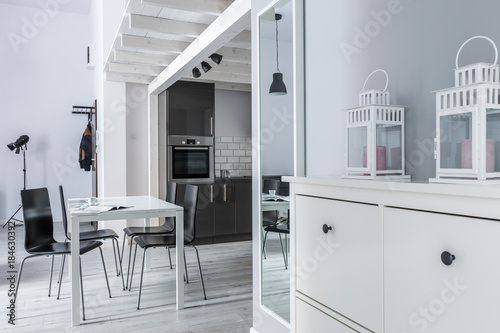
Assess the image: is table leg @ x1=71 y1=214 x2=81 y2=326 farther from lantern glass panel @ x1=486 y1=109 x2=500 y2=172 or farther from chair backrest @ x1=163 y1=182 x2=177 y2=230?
lantern glass panel @ x1=486 y1=109 x2=500 y2=172

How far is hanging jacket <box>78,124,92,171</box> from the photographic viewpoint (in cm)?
749

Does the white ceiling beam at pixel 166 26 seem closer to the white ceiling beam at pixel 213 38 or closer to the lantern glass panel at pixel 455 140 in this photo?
the white ceiling beam at pixel 213 38

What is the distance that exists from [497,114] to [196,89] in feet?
17.1

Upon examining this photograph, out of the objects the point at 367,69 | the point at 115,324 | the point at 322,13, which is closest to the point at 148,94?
the point at 115,324

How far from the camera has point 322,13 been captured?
2.00 meters

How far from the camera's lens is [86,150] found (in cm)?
751

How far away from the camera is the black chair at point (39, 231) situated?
10.3ft

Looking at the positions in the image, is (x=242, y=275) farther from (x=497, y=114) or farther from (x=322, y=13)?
(x=497, y=114)

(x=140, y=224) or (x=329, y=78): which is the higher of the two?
(x=329, y=78)

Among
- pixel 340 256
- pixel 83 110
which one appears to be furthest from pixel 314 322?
pixel 83 110

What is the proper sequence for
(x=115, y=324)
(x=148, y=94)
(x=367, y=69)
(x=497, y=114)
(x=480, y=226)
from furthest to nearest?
1. (x=148, y=94)
2. (x=115, y=324)
3. (x=367, y=69)
4. (x=497, y=114)
5. (x=480, y=226)

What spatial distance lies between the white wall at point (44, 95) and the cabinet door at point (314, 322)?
753cm

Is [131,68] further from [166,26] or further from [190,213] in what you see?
[190,213]

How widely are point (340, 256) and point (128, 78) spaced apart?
498cm
